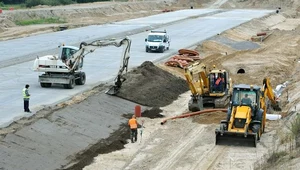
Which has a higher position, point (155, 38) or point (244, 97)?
point (244, 97)

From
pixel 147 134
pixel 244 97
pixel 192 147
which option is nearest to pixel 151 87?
pixel 147 134

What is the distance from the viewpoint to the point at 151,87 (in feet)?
123

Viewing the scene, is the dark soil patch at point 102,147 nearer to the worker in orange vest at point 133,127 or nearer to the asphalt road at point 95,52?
the worker in orange vest at point 133,127

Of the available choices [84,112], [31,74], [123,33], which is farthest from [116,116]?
[123,33]

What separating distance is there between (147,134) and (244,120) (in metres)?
4.75

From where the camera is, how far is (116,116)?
31375mm

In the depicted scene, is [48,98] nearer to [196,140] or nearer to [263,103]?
[196,140]

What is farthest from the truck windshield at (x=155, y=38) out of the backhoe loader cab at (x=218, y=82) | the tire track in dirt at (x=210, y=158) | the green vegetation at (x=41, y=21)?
the green vegetation at (x=41, y=21)

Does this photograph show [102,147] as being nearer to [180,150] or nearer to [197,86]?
[180,150]

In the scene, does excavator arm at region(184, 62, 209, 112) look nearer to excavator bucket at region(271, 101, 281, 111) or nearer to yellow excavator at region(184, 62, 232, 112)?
yellow excavator at region(184, 62, 232, 112)

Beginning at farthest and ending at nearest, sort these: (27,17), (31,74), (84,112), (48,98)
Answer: (27,17) → (31,74) → (48,98) → (84,112)

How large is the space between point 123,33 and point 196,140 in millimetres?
43238

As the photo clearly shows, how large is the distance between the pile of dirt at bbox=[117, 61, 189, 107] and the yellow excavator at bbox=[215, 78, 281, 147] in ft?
28.7

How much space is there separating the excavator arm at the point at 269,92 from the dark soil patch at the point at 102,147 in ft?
21.3
